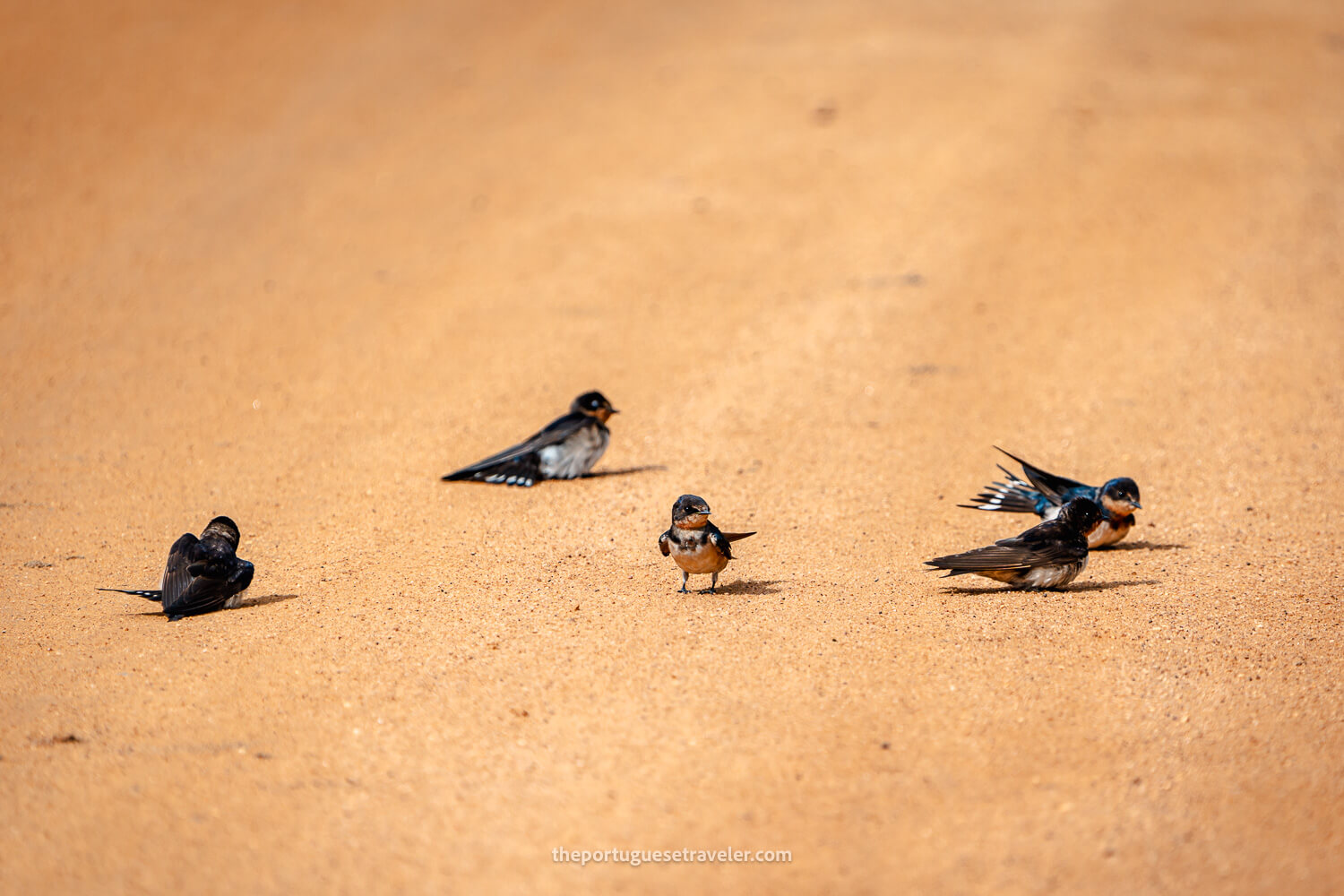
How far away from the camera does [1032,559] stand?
649 centimetres

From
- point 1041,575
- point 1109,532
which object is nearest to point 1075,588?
point 1041,575

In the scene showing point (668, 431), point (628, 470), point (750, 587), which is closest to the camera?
point (750, 587)

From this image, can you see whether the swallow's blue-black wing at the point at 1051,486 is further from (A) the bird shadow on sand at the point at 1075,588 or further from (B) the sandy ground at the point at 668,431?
(A) the bird shadow on sand at the point at 1075,588

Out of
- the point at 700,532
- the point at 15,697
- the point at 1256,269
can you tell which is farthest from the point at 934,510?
the point at 1256,269

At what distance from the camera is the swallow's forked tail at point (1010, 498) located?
7.86 m

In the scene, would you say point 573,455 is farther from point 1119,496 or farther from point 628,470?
point 1119,496

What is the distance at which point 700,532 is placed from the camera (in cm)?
633

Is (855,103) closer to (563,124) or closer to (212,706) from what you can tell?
(563,124)

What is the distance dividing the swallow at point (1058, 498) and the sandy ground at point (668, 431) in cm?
22

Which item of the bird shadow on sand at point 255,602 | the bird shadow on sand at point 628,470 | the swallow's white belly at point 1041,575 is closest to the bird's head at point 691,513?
the swallow's white belly at point 1041,575

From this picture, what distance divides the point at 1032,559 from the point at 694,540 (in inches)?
70.1

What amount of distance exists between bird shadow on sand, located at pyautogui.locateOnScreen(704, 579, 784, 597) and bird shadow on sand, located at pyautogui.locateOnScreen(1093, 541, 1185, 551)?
86.4 inches

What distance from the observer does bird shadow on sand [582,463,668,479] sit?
8.80m

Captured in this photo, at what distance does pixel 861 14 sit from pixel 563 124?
5983 mm
